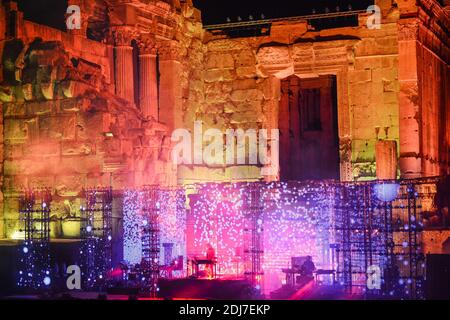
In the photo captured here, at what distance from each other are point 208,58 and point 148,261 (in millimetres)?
11474

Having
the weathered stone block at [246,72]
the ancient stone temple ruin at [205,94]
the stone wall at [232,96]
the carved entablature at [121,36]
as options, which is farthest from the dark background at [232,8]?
the carved entablature at [121,36]

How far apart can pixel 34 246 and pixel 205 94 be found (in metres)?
11.6

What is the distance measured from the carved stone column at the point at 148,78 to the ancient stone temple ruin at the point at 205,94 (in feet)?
0.14

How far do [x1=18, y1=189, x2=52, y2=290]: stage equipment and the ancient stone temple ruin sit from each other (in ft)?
3.84

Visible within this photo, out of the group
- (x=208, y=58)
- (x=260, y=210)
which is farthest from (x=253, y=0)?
(x=260, y=210)

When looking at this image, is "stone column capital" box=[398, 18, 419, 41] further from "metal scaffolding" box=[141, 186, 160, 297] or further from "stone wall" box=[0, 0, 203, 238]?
"metal scaffolding" box=[141, 186, 160, 297]

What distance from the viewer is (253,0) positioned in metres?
28.9

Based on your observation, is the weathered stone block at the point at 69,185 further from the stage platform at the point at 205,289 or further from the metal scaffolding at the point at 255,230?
the stage platform at the point at 205,289

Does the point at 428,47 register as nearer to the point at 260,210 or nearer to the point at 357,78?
the point at 357,78

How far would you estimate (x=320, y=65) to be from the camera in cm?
2694

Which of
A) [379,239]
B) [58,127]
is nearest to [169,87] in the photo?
[58,127]

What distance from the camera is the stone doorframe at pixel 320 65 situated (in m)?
26.2

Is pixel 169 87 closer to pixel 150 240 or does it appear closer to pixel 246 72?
pixel 246 72

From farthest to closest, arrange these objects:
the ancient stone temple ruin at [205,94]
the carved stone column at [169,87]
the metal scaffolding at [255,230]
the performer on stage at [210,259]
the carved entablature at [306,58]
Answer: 1. the carved entablature at [306,58]
2. the carved stone column at [169,87]
3. the ancient stone temple ruin at [205,94]
4. the performer on stage at [210,259]
5. the metal scaffolding at [255,230]
